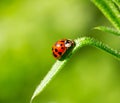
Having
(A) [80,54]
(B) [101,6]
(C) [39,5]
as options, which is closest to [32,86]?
(A) [80,54]

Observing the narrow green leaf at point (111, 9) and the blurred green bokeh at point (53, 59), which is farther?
the blurred green bokeh at point (53, 59)

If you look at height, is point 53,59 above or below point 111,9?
below

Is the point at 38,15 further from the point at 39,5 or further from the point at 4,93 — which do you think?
the point at 4,93

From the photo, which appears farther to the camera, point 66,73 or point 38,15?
point 38,15

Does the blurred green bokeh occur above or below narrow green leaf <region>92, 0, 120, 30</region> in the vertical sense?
below

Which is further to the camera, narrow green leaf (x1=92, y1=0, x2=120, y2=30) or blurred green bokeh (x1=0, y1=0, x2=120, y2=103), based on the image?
blurred green bokeh (x1=0, y1=0, x2=120, y2=103)
